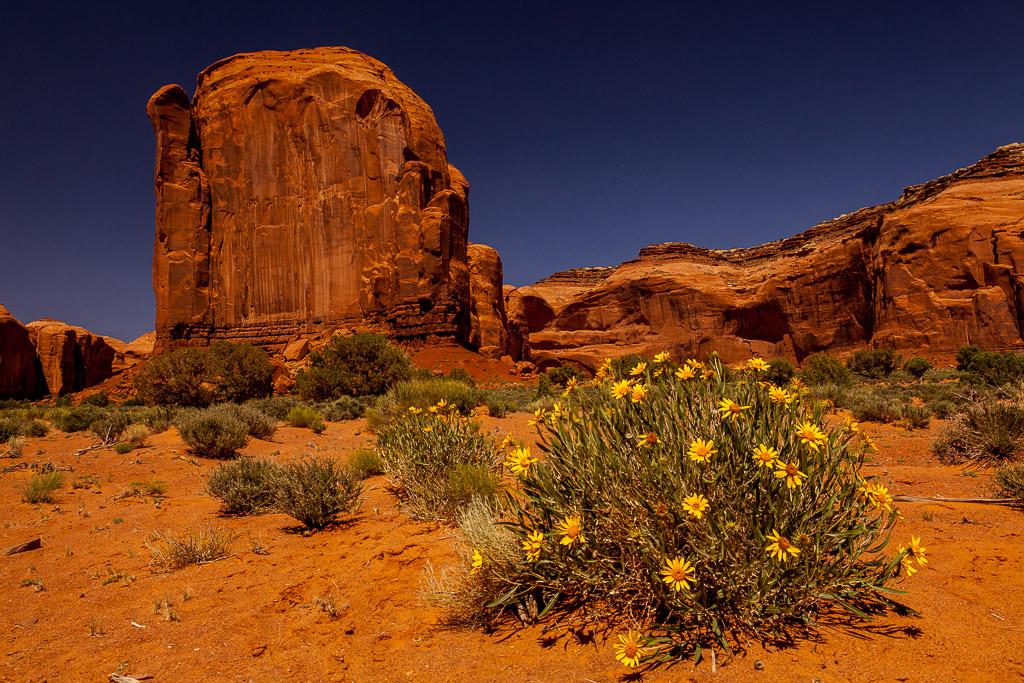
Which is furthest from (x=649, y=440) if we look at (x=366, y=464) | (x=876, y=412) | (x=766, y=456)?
(x=876, y=412)

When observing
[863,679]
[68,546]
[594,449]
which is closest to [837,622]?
[863,679]

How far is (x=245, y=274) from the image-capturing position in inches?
1191

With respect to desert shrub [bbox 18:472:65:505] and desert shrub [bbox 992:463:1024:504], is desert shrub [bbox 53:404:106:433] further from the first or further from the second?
desert shrub [bbox 992:463:1024:504]

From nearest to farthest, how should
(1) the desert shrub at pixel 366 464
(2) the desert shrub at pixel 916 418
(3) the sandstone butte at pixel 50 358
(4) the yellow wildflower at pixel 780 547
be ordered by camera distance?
(4) the yellow wildflower at pixel 780 547 < (1) the desert shrub at pixel 366 464 < (2) the desert shrub at pixel 916 418 < (3) the sandstone butte at pixel 50 358

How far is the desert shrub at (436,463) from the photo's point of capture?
461 centimetres

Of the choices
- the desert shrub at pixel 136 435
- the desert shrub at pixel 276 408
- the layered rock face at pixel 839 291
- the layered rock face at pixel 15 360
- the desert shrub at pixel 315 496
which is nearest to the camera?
the desert shrub at pixel 315 496

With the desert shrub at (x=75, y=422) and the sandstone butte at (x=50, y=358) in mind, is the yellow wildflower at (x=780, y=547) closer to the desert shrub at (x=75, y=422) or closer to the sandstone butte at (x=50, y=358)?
the desert shrub at (x=75, y=422)

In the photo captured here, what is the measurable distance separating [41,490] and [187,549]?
339 centimetres

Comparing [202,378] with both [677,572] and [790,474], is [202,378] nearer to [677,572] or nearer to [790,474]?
[677,572]

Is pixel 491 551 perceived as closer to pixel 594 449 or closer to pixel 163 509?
pixel 594 449

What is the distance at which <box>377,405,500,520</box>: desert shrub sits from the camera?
461cm

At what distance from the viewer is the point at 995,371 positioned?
48.1ft

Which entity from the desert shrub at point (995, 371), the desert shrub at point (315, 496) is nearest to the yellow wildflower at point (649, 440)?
the desert shrub at point (315, 496)

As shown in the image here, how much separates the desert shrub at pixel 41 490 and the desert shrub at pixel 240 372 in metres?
11.1
